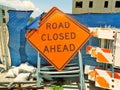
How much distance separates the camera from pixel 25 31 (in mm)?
8531

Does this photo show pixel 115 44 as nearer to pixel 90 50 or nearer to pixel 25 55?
pixel 90 50

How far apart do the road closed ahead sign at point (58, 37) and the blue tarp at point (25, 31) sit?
1.73 metres

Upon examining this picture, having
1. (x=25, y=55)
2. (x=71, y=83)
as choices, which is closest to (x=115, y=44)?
(x=71, y=83)

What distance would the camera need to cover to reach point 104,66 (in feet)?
24.2

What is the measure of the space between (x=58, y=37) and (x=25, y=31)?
2378mm

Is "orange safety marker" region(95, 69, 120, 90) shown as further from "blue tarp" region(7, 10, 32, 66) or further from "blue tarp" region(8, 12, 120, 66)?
"blue tarp" region(7, 10, 32, 66)

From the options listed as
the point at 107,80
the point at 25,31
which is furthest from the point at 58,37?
the point at 25,31

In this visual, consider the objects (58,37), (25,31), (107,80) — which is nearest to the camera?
(58,37)

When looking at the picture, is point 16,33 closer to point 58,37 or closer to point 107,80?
point 58,37

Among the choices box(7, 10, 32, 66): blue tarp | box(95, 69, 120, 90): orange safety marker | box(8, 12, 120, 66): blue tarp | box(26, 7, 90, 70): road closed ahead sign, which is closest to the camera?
box(26, 7, 90, 70): road closed ahead sign

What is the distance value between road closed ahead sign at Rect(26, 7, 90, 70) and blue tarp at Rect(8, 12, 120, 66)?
173 cm

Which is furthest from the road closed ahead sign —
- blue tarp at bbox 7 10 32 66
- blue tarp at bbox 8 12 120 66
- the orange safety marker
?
blue tarp at bbox 7 10 32 66

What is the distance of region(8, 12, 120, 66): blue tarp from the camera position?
8195 millimetres

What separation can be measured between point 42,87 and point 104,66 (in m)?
1.81
